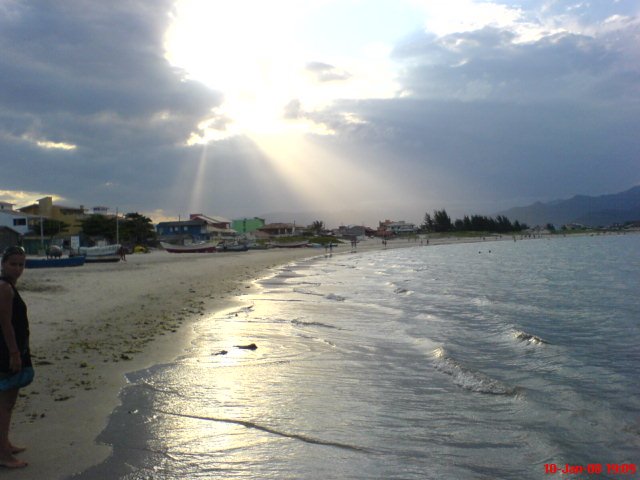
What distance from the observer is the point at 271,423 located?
20.1 ft

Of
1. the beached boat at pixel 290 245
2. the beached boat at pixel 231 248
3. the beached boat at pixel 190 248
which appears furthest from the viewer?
the beached boat at pixel 290 245

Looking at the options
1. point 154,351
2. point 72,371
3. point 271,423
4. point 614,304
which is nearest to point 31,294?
point 154,351

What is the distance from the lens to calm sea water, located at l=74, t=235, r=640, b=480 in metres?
5.11

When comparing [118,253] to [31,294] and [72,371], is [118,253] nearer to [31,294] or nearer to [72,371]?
[31,294]

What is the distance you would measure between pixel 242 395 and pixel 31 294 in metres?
12.6

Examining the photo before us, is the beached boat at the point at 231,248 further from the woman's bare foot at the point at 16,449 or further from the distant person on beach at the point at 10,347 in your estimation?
the distant person on beach at the point at 10,347

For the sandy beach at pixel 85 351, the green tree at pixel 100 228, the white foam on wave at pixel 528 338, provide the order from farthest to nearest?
1. the green tree at pixel 100 228
2. the white foam on wave at pixel 528 338
3. the sandy beach at pixel 85 351

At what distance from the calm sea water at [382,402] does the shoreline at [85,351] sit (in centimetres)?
33

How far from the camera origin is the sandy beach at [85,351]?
5082mm

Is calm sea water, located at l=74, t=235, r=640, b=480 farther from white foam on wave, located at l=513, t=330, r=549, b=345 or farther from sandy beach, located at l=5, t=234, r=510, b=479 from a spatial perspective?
sandy beach, located at l=5, t=234, r=510, b=479

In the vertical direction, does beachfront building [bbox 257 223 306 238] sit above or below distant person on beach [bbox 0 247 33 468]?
above

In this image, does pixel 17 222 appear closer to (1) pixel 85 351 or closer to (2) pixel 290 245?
(2) pixel 290 245

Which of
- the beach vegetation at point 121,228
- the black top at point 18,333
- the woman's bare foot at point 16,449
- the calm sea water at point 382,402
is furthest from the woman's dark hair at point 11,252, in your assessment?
the beach vegetation at point 121,228

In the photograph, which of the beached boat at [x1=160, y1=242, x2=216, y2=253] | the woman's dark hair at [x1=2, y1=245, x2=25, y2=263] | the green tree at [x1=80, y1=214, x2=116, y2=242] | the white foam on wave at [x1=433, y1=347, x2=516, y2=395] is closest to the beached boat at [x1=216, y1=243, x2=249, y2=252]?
the beached boat at [x1=160, y1=242, x2=216, y2=253]
